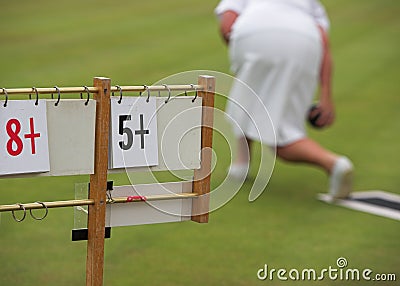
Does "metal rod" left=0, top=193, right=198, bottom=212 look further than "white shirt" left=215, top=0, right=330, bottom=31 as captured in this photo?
No

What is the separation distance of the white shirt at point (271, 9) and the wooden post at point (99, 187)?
A: 11.7 feet

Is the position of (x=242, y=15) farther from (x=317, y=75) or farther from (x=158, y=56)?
(x=158, y=56)

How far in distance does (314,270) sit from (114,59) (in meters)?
8.30

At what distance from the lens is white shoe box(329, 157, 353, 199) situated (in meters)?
7.47

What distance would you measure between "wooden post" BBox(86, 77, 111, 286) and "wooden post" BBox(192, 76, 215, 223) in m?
0.46

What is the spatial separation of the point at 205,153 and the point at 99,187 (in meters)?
0.53

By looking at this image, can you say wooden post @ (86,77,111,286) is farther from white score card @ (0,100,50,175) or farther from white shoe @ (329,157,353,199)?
white shoe @ (329,157,353,199)

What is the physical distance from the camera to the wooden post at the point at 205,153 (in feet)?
15.0

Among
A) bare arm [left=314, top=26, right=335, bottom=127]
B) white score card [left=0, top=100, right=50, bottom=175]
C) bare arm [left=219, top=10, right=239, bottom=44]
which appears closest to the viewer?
white score card [left=0, top=100, right=50, bottom=175]

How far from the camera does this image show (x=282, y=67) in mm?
7664

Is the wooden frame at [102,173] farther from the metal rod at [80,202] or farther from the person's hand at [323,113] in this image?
the person's hand at [323,113]

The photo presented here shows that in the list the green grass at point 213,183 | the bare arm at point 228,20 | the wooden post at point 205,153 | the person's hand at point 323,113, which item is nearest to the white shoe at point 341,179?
the green grass at point 213,183

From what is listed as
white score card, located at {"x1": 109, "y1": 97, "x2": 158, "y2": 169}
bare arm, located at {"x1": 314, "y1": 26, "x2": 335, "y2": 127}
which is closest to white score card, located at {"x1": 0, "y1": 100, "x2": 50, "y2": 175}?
white score card, located at {"x1": 109, "y1": 97, "x2": 158, "y2": 169}

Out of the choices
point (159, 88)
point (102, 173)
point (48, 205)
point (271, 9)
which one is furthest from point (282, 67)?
point (48, 205)
